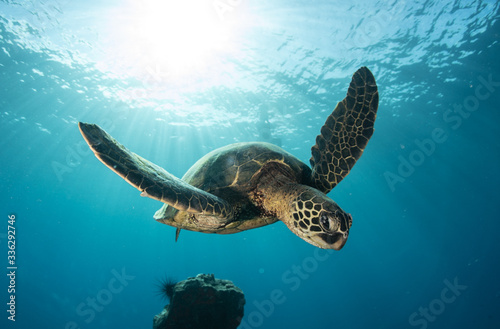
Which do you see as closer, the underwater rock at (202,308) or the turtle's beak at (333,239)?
the turtle's beak at (333,239)

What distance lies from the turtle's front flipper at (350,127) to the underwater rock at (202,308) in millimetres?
4839

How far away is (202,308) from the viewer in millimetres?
6250

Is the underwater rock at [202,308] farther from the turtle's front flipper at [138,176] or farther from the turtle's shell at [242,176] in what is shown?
the turtle's front flipper at [138,176]

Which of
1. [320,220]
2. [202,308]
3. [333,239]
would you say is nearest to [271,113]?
[202,308]

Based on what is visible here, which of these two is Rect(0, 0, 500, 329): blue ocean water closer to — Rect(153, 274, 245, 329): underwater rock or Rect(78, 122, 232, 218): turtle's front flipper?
Rect(153, 274, 245, 329): underwater rock

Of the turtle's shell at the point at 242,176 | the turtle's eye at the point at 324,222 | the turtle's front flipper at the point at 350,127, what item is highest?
the turtle's front flipper at the point at 350,127

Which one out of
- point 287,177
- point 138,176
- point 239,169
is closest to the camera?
point 138,176

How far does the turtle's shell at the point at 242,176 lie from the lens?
145 inches

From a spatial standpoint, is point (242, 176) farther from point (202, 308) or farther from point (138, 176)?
point (202, 308)

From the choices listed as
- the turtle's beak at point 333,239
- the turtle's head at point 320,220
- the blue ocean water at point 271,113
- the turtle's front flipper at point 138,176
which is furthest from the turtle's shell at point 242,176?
the blue ocean water at point 271,113

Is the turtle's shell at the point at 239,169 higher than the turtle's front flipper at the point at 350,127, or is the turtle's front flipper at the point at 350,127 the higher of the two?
the turtle's front flipper at the point at 350,127

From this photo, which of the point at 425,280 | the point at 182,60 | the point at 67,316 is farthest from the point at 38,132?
the point at 425,280

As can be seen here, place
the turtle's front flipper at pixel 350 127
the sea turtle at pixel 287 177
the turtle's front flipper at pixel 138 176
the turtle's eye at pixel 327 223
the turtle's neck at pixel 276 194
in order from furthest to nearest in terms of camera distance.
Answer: the turtle's front flipper at pixel 350 127 < the turtle's neck at pixel 276 194 < the sea turtle at pixel 287 177 < the turtle's eye at pixel 327 223 < the turtle's front flipper at pixel 138 176

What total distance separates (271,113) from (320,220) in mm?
19579
